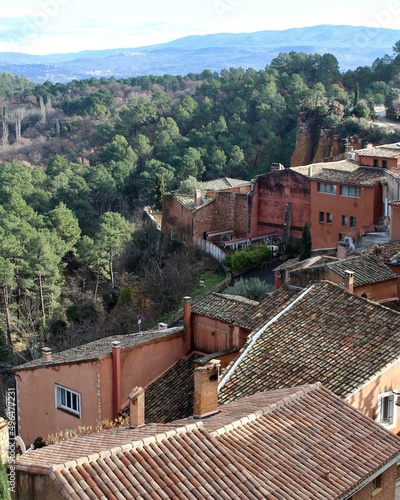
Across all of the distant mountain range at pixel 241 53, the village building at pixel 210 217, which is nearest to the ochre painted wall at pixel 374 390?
the village building at pixel 210 217

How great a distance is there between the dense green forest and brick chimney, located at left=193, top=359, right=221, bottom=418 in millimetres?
22049

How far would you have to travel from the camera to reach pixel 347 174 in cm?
3878

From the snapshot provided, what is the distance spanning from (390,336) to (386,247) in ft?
31.6

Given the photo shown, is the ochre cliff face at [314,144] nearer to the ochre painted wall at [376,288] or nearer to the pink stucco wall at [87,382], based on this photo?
the ochre painted wall at [376,288]

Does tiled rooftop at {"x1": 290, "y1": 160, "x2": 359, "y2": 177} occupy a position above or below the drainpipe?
above

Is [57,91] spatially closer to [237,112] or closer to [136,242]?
[237,112]

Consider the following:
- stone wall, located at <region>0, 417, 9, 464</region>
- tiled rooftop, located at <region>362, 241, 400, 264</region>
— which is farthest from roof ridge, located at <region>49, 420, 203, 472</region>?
tiled rooftop, located at <region>362, 241, 400, 264</region>

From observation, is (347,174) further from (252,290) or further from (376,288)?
(376,288)

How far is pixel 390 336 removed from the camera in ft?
48.6

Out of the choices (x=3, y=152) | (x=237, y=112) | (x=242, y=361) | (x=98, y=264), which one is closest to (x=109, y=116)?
A: (x=3, y=152)

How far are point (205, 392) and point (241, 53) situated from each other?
495ft

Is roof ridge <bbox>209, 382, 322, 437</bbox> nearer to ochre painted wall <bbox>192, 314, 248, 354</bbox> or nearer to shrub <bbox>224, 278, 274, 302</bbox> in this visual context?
ochre painted wall <bbox>192, 314, 248, 354</bbox>

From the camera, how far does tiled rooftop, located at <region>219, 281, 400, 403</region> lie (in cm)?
1427

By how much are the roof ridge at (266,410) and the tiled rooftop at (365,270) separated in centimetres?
827
